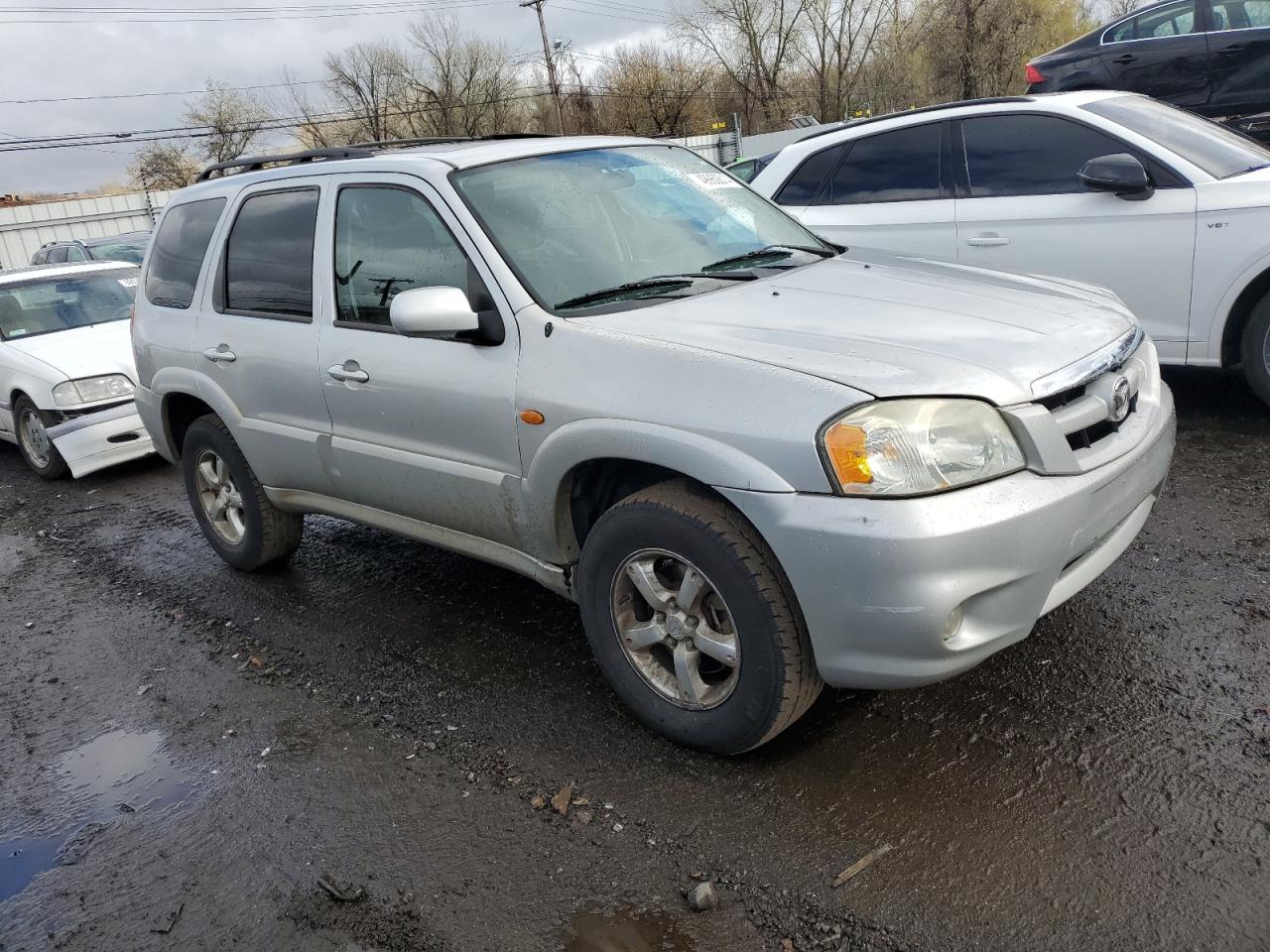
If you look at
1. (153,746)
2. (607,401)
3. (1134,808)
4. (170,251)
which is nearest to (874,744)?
(1134,808)

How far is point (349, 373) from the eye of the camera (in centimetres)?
381

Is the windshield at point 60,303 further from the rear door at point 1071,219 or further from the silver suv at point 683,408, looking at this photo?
the rear door at point 1071,219

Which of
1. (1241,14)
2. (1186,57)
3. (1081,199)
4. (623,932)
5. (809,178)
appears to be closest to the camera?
(623,932)

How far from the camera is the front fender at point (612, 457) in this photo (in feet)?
8.78

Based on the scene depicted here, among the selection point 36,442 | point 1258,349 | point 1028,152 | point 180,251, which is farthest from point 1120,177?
point 36,442

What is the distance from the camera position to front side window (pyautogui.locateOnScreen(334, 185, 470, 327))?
358 cm

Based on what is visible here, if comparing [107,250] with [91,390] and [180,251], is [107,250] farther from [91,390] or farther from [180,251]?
[180,251]

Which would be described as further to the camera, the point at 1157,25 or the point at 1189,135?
the point at 1157,25

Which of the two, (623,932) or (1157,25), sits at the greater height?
(1157,25)

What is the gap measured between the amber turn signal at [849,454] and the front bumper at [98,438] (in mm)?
6400

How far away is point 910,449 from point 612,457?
884 millimetres

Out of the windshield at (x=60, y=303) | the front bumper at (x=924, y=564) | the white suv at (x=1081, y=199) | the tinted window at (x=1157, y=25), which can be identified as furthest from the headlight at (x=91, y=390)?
the tinted window at (x=1157, y=25)

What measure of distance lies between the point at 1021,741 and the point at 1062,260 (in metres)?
3.48

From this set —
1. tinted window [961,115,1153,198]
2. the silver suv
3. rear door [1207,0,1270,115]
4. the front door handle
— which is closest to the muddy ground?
the silver suv
